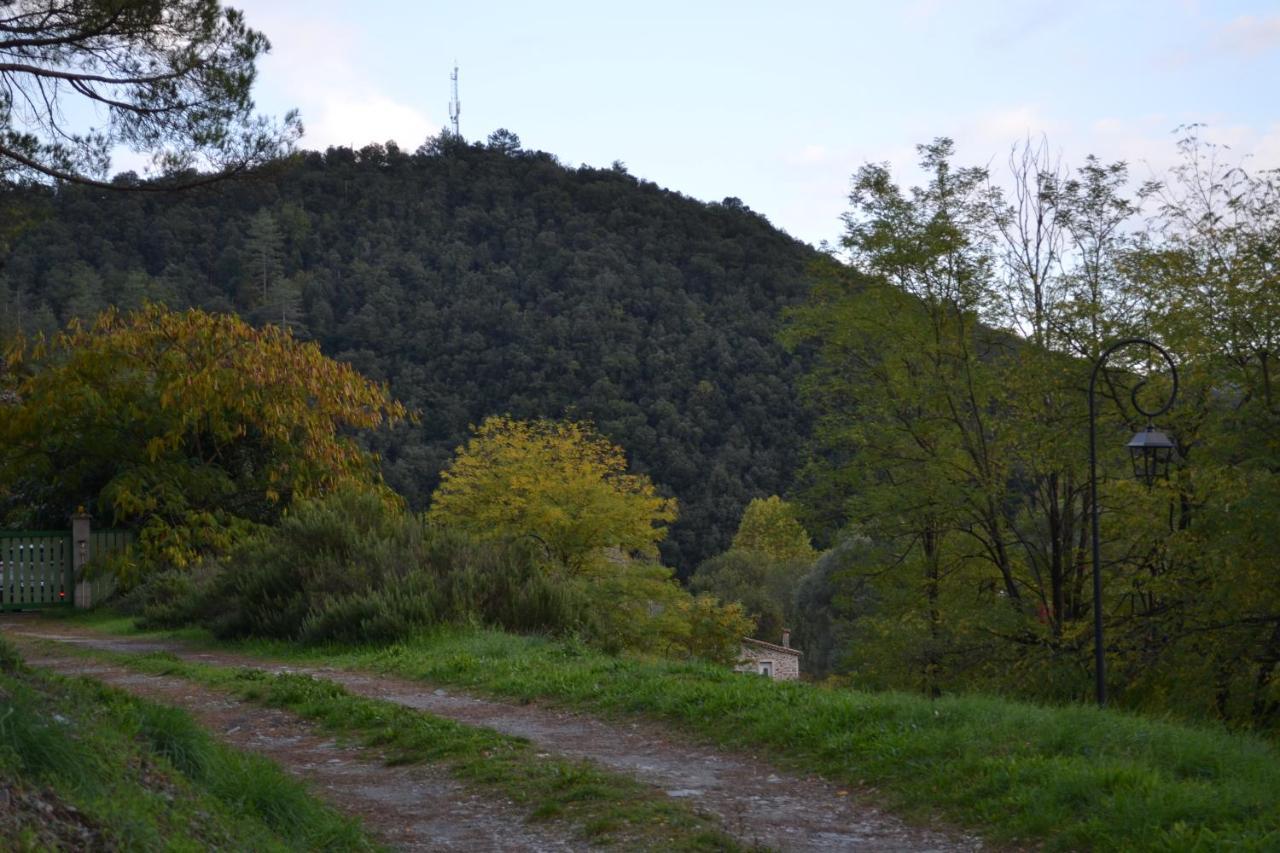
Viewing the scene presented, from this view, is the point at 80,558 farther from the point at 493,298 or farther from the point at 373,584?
the point at 493,298

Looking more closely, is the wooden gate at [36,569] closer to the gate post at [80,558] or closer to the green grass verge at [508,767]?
the gate post at [80,558]

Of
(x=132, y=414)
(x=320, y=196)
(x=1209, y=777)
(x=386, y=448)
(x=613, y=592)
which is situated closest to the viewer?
(x=1209, y=777)

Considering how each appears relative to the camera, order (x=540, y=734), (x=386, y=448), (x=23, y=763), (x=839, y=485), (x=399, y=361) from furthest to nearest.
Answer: (x=399, y=361)
(x=386, y=448)
(x=839, y=485)
(x=540, y=734)
(x=23, y=763)

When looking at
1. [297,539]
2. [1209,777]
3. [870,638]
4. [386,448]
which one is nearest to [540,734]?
[1209,777]

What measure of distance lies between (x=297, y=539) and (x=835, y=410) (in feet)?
47.5

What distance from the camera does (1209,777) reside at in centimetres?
650

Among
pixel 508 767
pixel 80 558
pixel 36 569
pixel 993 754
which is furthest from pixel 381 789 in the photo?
pixel 36 569

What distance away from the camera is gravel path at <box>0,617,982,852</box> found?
6039mm

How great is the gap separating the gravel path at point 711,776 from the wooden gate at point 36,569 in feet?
44.2

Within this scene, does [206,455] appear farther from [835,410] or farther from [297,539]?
[835,410]

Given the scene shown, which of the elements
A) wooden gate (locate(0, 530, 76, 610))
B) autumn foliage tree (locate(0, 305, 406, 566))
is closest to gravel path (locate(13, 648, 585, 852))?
autumn foliage tree (locate(0, 305, 406, 566))

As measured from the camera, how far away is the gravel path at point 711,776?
6.04 meters

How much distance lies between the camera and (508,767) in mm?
7340

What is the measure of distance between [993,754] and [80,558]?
64.4 feet
